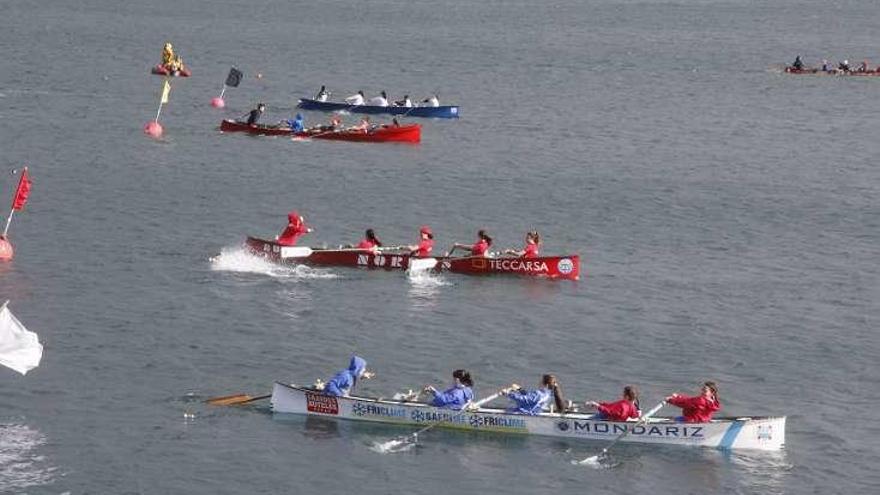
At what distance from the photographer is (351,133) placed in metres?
95.6

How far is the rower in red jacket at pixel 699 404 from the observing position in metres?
45.2

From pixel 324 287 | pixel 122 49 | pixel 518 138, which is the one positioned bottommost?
pixel 324 287

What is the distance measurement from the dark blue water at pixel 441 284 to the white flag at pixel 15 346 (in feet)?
7.43

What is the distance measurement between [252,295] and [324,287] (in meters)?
3.02

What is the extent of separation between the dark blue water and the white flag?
227 centimetres

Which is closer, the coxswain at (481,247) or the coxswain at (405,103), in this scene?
Answer: the coxswain at (481,247)

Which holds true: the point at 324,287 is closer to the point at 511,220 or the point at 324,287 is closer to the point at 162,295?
the point at 162,295

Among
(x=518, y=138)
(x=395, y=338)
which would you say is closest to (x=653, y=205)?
(x=518, y=138)

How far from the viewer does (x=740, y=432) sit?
45.2 m

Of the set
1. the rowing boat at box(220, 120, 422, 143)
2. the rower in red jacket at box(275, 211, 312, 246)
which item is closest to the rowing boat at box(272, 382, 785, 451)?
the rower in red jacket at box(275, 211, 312, 246)

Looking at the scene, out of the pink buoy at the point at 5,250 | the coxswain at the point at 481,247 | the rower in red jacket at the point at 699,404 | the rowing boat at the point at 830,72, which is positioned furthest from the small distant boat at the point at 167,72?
the rower in red jacket at the point at 699,404

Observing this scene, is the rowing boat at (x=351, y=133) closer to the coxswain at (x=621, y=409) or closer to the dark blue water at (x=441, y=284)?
the dark blue water at (x=441, y=284)

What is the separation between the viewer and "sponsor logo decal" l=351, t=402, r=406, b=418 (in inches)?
1821

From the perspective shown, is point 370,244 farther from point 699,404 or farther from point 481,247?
point 699,404
